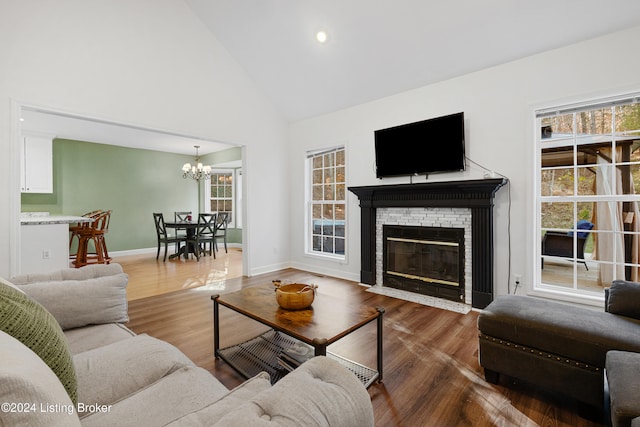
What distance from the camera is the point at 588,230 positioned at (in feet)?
9.77

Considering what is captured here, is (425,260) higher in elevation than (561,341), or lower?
higher

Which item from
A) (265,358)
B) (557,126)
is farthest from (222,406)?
(557,126)

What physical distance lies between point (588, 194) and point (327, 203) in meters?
3.34

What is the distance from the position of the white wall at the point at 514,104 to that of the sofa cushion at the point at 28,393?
3721 mm

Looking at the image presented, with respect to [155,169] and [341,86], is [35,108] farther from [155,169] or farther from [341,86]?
[155,169]

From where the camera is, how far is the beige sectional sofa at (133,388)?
548mm

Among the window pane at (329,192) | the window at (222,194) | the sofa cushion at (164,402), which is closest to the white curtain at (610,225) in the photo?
the window pane at (329,192)

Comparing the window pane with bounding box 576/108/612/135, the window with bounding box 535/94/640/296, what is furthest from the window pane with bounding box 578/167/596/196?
the window pane with bounding box 576/108/612/135

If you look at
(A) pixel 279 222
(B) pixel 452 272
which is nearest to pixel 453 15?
(B) pixel 452 272

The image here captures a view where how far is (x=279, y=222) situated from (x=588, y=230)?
4.23m

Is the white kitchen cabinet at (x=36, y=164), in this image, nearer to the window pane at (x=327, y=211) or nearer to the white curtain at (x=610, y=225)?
the window pane at (x=327, y=211)

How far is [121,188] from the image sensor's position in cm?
698

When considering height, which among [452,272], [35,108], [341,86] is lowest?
[452,272]

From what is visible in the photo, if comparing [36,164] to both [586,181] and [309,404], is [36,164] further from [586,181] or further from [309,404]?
[586,181]
